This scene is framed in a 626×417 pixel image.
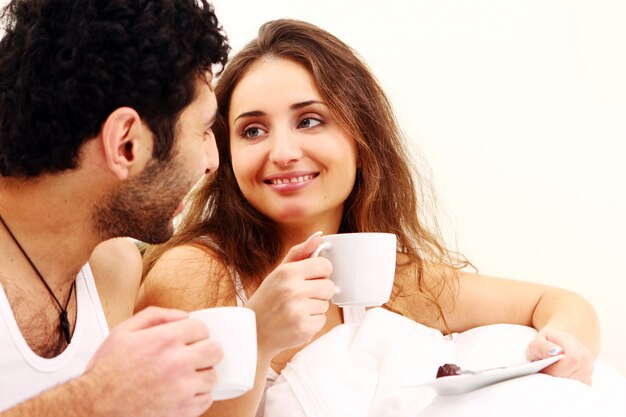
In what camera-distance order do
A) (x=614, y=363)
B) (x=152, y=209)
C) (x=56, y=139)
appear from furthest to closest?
(x=614, y=363)
(x=152, y=209)
(x=56, y=139)

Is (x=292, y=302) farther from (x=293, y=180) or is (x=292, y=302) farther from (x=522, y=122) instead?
(x=522, y=122)

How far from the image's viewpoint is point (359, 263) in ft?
4.30

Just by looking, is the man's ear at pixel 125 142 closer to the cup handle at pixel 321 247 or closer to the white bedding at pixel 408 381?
the cup handle at pixel 321 247

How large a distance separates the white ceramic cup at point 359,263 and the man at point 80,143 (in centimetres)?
28

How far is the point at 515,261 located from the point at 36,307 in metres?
1.95

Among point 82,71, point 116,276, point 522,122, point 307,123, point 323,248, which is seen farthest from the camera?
point 522,122

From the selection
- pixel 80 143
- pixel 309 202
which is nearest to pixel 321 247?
pixel 80 143

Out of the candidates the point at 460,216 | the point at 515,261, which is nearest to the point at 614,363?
the point at 515,261

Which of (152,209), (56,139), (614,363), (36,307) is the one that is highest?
(56,139)

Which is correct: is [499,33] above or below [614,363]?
above

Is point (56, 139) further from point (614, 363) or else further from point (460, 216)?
point (614, 363)

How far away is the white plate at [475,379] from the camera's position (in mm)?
1256

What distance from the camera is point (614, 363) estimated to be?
274 cm

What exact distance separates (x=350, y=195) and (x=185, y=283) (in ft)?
1.78
